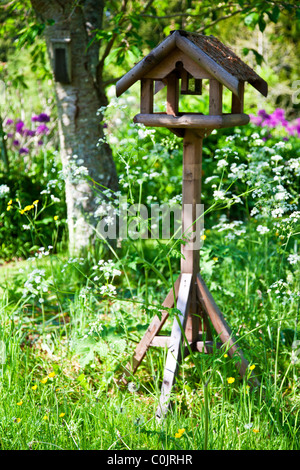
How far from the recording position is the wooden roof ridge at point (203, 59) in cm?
232

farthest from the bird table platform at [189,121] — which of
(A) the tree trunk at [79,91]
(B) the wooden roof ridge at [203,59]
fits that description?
(A) the tree trunk at [79,91]

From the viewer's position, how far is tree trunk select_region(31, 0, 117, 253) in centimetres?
396

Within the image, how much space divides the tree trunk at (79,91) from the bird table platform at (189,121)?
132cm

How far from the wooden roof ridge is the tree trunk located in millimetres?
1564

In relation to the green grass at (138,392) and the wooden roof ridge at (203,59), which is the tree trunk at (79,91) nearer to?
the green grass at (138,392)

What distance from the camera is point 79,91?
13.5 feet

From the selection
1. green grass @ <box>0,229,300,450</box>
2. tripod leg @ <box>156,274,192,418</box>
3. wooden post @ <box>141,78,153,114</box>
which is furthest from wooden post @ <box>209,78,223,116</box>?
green grass @ <box>0,229,300,450</box>

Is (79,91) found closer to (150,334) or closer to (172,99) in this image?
(172,99)

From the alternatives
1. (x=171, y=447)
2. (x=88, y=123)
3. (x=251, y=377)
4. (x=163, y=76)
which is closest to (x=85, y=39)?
(x=88, y=123)

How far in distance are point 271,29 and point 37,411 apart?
12445 millimetres

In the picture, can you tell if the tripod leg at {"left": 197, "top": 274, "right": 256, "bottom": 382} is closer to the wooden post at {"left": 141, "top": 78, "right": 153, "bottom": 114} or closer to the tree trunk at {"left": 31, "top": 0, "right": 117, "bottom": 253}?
the wooden post at {"left": 141, "top": 78, "right": 153, "bottom": 114}

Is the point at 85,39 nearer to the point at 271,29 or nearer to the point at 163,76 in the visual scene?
the point at 163,76

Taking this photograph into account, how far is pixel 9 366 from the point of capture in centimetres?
273

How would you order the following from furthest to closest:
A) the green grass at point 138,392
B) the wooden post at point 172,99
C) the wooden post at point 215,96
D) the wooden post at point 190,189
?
1. the wooden post at point 190,189
2. the wooden post at point 172,99
3. the wooden post at point 215,96
4. the green grass at point 138,392
